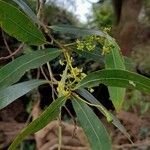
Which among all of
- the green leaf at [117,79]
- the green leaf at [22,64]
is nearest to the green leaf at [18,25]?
the green leaf at [22,64]

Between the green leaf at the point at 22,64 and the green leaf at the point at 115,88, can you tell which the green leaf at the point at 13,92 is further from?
the green leaf at the point at 115,88

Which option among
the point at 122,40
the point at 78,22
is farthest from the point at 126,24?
the point at 78,22

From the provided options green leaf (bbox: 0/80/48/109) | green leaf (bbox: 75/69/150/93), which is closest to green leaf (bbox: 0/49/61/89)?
green leaf (bbox: 0/80/48/109)

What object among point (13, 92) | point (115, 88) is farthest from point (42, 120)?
point (115, 88)

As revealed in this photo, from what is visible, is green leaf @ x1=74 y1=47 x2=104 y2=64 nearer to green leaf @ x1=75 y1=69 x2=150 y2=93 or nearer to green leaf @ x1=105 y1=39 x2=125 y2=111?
green leaf @ x1=105 y1=39 x2=125 y2=111

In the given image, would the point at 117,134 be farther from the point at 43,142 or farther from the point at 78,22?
the point at 78,22

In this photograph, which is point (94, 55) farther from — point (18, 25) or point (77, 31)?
point (18, 25)
